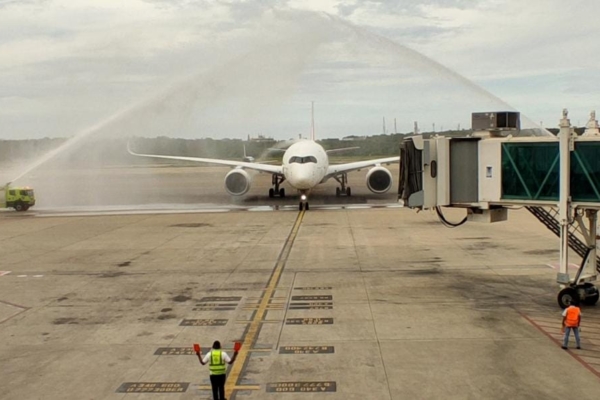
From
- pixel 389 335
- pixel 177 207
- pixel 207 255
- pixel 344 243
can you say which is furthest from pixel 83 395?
pixel 177 207

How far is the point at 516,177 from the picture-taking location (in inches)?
818

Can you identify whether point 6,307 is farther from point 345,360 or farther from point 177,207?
point 177,207

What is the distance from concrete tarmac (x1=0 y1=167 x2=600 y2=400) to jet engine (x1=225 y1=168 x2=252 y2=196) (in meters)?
15.6

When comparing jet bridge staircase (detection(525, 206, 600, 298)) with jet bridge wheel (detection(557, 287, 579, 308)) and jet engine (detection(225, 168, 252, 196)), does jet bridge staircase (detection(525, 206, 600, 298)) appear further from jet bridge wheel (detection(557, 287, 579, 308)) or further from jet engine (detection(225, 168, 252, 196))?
→ jet engine (detection(225, 168, 252, 196))

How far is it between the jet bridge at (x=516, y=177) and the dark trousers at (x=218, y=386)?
11284mm

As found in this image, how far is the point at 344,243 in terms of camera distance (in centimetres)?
3359

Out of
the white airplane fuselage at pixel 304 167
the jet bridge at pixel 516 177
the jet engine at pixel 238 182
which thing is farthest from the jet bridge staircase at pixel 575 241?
the jet engine at pixel 238 182

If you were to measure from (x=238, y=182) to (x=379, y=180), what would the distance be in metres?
11.9

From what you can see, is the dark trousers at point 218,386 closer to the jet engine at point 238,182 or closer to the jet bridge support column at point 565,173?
the jet bridge support column at point 565,173

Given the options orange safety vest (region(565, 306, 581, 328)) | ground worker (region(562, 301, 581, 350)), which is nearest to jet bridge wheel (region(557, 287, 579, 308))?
ground worker (region(562, 301, 581, 350))

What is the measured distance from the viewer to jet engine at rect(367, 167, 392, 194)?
55544 millimetres

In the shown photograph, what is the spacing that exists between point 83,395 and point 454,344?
8.79 metres

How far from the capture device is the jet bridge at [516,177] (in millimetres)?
19516

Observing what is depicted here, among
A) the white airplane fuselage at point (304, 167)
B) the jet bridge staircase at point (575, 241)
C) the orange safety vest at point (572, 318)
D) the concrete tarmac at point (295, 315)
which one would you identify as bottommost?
the concrete tarmac at point (295, 315)
